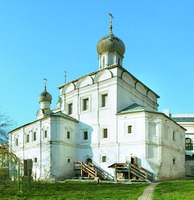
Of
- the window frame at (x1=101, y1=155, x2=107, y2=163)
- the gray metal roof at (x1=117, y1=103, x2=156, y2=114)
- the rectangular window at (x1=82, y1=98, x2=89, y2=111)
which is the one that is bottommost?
the window frame at (x1=101, y1=155, x2=107, y2=163)

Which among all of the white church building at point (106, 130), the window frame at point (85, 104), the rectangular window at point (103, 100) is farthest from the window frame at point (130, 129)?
the window frame at point (85, 104)

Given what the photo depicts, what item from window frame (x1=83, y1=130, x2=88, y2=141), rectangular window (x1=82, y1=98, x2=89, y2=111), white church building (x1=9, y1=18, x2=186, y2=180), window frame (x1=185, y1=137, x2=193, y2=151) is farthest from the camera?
window frame (x1=185, y1=137, x2=193, y2=151)

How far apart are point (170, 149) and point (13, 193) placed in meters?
17.4

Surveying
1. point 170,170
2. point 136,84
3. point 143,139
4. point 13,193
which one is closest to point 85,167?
point 143,139

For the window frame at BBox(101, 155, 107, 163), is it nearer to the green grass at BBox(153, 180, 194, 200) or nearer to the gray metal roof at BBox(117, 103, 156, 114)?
the gray metal roof at BBox(117, 103, 156, 114)

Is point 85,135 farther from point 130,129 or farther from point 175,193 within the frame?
point 175,193

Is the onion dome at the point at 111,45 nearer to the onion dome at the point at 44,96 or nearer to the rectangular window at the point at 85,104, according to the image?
the rectangular window at the point at 85,104

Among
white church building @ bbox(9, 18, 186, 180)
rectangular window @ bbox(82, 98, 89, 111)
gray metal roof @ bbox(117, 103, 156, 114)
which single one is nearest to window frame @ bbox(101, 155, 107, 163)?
white church building @ bbox(9, 18, 186, 180)

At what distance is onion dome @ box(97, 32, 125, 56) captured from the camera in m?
33.7

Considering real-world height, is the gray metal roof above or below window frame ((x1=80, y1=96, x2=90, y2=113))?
below

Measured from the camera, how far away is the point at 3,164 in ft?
55.7

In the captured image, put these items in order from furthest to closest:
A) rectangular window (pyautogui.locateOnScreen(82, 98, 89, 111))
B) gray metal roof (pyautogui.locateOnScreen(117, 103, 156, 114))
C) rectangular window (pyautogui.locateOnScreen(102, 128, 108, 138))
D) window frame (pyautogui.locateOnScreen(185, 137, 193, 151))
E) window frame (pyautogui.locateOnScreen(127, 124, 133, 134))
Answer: window frame (pyautogui.locateOnScreen(185, 137, 193, 151))
rectangular window (pyautogui.locateOnScreen(82, 98, 89, 111))
rectangular window (pyautogui.locateOnScreen(102, 128, 108, 138))
window frame (pyautogui.locateOnScreen(127, 124, 133, 134))
gray metal roof (pyautogui.locateOnScreen(117, 103, 156, 114))

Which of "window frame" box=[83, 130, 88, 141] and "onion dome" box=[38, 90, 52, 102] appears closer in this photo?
"window frame" box=[83, 130, 88, 141]

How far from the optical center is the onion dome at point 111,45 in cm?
3369
